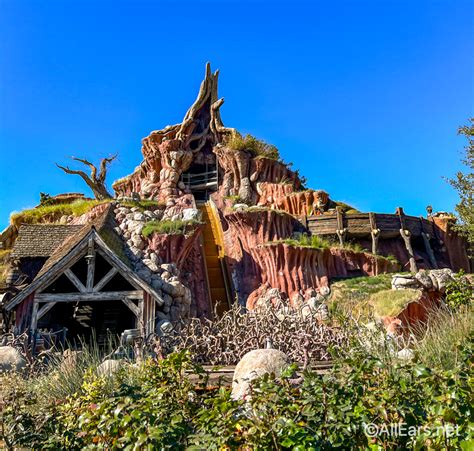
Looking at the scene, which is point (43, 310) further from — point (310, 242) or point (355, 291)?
point (310, 242)

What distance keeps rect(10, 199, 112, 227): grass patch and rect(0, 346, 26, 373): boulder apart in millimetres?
12715

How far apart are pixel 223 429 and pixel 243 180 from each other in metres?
23.6

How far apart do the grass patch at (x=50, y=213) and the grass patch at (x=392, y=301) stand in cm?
1476

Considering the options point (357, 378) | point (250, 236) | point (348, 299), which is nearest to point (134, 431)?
point (357, 378)

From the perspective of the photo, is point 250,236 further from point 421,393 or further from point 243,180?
point 421,393

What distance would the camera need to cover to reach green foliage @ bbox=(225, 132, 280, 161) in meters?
26.9

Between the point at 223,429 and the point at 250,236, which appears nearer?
the point at 223,429

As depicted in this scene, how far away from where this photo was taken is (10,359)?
919cm

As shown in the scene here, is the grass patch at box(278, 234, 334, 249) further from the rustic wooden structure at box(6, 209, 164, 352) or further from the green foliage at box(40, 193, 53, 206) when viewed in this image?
the green foliage at box(40, 193, 53, 206)

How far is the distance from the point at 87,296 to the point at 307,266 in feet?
29.7

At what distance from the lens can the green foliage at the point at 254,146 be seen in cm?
2691

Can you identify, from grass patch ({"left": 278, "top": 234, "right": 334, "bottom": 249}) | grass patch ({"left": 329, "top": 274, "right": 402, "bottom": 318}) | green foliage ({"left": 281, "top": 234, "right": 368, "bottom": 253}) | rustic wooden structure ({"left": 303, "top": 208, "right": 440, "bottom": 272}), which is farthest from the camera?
rustic wooden structure ({"left": 303, "top": 208, "right": 440, "bottom": 272})

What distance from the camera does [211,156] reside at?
31.8 meters

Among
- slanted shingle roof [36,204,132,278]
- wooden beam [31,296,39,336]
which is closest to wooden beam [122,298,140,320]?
slanted shingle roof [36,204,132,278]
